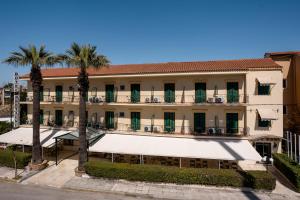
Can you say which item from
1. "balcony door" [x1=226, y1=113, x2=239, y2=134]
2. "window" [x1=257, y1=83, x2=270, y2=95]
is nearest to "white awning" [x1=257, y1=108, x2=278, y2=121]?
"window" [x1=257, y1=83, x2=270, y2=95]

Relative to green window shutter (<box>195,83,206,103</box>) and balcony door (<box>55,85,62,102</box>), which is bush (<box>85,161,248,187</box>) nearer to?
green window shutter (<box>195,83,206,103</box>)

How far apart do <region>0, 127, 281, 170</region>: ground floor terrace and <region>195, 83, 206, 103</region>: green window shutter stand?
3.97 m

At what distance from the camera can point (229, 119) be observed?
2147cm

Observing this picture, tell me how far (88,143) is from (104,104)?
5293mm

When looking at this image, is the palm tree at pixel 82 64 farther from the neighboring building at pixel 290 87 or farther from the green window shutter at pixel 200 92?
the neighboring building at pixel 290 87

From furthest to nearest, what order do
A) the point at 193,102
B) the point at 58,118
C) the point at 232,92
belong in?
the point at 58,118
the point at 193,102
the point at 232,92

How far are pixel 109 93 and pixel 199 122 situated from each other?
11.1 m

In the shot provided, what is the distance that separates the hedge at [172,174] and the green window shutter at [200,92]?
24.3ft

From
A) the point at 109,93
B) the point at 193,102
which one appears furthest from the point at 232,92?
the point at 109,93

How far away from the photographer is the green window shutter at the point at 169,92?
2264cm

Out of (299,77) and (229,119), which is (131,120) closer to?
(229,119)

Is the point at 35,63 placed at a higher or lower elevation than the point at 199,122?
higher

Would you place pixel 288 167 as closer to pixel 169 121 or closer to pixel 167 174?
pixel 167 174

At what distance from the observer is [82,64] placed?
61.1ft
